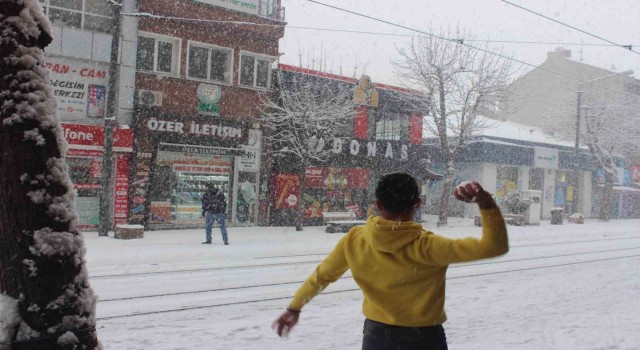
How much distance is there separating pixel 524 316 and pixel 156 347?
4449mm

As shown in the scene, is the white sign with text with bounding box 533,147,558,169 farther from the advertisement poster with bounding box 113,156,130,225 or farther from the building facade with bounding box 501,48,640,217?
the advertisement poster with bounding box 113,156,130,225

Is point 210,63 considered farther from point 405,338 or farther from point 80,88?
point 405,338

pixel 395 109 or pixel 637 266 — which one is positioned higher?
pixel 395 109

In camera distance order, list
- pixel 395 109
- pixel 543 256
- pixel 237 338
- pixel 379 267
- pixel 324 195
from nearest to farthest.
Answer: pixel 379 267
pixel 237 338
pixel 543 256
pixel 324 195
pixel 395 109

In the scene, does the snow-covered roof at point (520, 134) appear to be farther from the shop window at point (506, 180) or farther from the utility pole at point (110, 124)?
the utility pole at point (110, 124)

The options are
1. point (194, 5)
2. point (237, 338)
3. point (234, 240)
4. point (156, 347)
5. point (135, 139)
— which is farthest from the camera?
point (194, 5)

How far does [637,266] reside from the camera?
12773 mm

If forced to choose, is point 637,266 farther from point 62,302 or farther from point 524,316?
point 62,302

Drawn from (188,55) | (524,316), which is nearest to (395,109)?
(188,55)

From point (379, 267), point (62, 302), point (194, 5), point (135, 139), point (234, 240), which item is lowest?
point (234, 240)

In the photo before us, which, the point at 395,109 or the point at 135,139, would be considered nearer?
the point at 135,139

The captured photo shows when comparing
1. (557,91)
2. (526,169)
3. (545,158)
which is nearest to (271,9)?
(526,169)

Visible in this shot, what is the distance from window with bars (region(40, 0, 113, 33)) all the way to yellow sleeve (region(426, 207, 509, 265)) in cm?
1773

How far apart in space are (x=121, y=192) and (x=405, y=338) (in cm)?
1706
